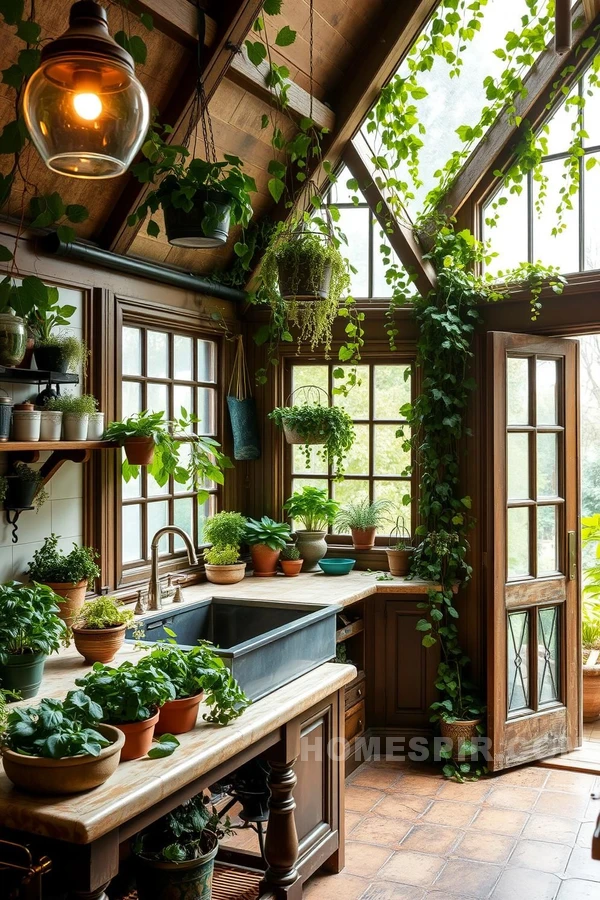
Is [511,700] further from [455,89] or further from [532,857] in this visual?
[455,89]

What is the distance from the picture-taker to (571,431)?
192 inches

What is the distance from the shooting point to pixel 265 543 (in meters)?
4.88

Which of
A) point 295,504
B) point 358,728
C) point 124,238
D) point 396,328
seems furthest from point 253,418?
point 358,728

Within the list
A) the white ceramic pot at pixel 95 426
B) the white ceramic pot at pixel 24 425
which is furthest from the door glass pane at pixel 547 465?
the white ceramic pot at pixel 24 425

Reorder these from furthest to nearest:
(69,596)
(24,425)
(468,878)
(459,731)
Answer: (459,731)
(468,878)
(69,596)
(24,425)

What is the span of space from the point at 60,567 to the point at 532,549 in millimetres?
2608

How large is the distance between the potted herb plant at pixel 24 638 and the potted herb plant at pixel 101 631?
12.9 inches

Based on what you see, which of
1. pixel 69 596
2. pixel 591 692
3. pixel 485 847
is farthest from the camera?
pixel 591 692

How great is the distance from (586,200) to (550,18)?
36.2 inches

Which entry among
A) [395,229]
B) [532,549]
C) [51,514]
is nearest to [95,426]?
[51,514]

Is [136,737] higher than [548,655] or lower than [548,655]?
higher

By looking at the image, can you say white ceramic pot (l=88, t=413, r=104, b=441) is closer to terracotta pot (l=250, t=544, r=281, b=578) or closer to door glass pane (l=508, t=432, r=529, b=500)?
terracotta pot (l=250, t=544, r=281, b=578)

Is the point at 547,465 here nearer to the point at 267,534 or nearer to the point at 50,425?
the point at 267,534

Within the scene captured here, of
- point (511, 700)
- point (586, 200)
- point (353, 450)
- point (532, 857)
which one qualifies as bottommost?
point (532, 857)
